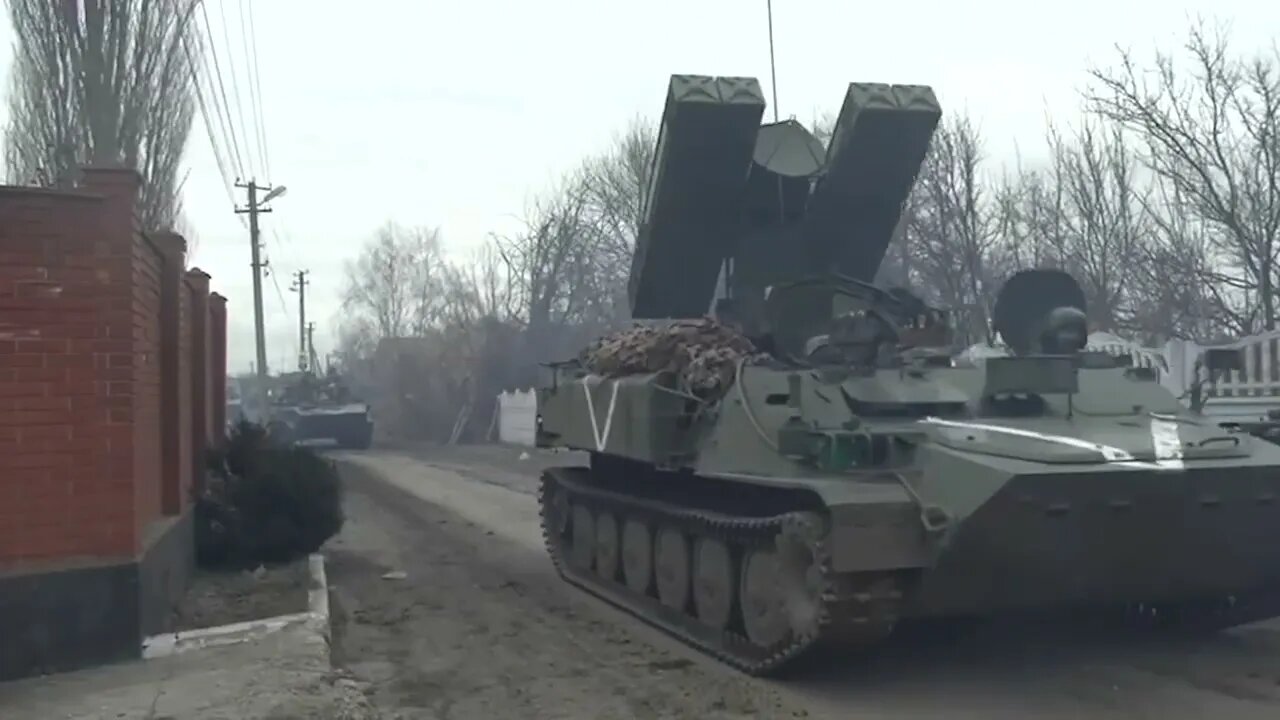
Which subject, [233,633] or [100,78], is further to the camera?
[100,78]

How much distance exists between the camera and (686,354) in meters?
9.23

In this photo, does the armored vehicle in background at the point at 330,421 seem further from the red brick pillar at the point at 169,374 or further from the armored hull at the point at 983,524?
the armored hull at the point at 983,524

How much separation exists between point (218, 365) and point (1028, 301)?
7.93 meters

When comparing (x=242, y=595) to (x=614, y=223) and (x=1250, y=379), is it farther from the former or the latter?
(x=614, y=223)

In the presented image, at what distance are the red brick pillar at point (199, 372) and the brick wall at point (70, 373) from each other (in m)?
3.68

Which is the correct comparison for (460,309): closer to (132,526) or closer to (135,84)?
(135,84)

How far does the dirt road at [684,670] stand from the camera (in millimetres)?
7039

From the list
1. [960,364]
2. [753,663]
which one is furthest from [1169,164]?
[753,663]

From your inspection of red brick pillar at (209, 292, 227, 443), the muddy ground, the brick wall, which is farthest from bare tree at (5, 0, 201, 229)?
the brick wall

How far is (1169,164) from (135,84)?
13382 mm

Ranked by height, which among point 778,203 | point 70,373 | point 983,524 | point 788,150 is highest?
point 788,150

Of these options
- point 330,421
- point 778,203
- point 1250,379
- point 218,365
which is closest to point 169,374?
point 778,203

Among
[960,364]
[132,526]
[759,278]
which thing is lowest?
[132,526]

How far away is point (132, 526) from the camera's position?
7598 mm
